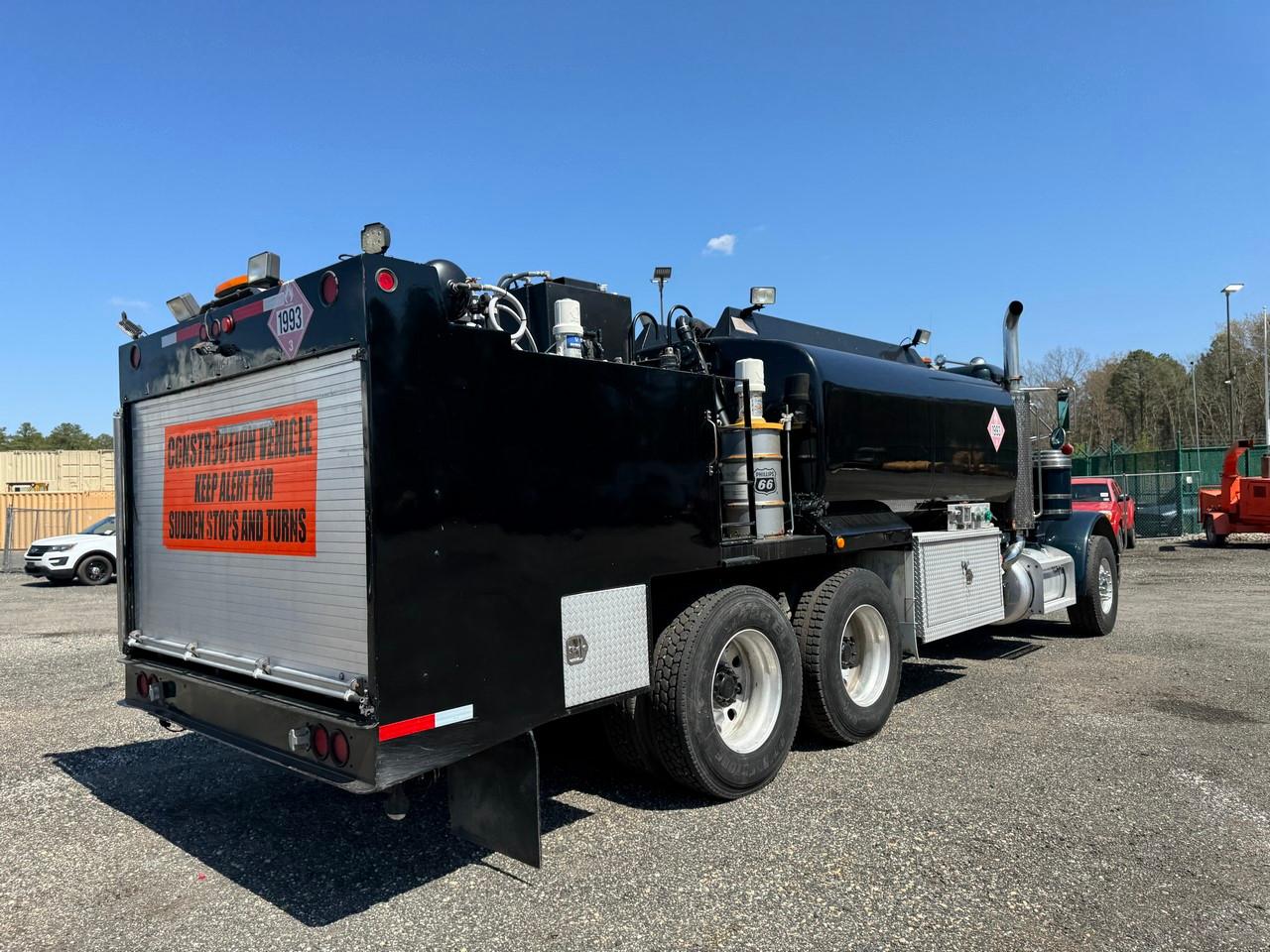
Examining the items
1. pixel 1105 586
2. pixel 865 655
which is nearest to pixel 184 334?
pixel 865 655

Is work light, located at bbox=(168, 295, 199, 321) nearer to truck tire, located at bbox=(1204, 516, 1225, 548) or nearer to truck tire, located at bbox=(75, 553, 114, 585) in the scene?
truck tire, located at bbox=(75, 553, 114, 585)

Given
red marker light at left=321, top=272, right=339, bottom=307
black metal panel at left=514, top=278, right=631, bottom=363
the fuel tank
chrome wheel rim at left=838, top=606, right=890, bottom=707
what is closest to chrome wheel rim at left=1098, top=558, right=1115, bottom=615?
the fuel tank

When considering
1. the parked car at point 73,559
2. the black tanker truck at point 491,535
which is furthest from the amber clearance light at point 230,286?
the parked car at point 73,559

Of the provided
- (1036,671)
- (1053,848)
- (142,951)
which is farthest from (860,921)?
(1036,671)

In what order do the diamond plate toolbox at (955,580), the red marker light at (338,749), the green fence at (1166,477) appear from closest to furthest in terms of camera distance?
the red marker light at (338,749), the diamond plate toolbox at (955,580), the green fence at (1166,477)

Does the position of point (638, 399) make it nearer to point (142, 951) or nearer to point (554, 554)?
point (554, 554)

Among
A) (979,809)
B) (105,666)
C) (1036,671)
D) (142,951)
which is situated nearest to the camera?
(142,951)

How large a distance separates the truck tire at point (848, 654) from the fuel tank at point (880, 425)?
63cm

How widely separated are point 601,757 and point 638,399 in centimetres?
244

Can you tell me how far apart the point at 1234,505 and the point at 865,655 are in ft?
61.4

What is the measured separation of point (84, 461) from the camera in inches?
1914

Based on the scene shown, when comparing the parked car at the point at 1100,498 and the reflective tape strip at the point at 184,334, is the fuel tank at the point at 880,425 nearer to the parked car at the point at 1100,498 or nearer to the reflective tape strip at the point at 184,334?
the reflective tape strip at the point at 184,334

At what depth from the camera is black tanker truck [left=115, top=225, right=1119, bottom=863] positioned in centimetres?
339

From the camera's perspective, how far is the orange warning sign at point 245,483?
12.1 feet
